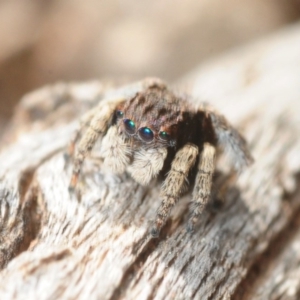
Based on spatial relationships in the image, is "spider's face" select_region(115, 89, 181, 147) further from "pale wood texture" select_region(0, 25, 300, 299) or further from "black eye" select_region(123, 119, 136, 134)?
"pale wood texture" select_region(0, 25, 300, 299)

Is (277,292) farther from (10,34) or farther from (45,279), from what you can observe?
(10,34)

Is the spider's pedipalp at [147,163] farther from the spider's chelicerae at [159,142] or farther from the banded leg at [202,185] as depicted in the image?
the banded leg at [202,185]

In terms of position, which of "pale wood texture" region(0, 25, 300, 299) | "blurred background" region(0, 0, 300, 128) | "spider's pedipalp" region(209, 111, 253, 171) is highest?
"blurred background" region(0, 0, 300, 128)

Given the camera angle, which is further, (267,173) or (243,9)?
(243,9)

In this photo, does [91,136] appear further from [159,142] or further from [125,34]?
[125,34]

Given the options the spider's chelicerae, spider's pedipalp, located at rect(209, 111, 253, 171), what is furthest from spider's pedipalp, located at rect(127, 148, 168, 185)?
spider's pedipalp, located at rect(209, 111, 253, 171)

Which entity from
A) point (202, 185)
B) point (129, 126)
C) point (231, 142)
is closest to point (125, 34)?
point (231, 142)

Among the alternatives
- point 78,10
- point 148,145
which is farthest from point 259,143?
point 78,10
